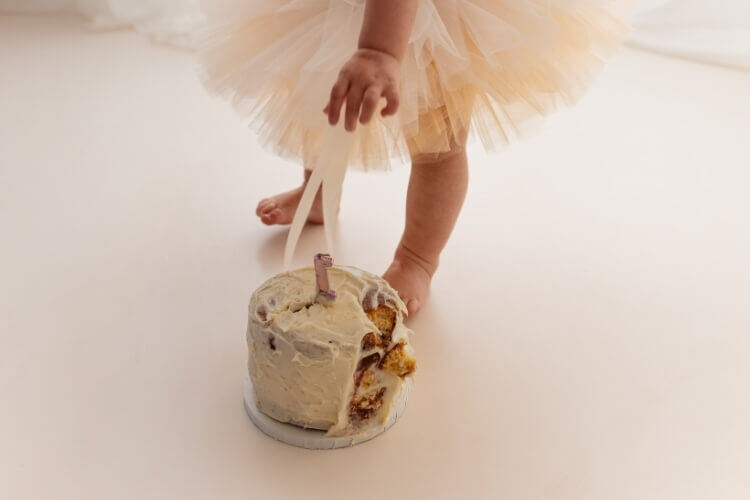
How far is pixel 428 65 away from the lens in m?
0.94

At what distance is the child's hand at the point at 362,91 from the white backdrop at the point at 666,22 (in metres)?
1.16

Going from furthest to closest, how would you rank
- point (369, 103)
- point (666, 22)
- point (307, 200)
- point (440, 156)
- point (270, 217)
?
1. point (666, 22)
2. point (270, 217)
3. point (440, 156)
4. point (307, 200)
5. point (369, 103)

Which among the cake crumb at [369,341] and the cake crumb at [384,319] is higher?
the cake crumb at [384,319]

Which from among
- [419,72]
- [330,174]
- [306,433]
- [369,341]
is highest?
[419,72]

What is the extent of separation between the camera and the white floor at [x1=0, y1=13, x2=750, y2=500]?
2.74 ft

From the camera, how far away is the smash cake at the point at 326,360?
2.71ft

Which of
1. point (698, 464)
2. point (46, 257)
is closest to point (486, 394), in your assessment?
point (698, 464)

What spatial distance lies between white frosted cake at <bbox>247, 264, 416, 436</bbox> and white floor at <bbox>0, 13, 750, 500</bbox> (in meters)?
0.03

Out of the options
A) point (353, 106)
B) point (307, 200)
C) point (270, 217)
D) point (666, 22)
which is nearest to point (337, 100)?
point (353, 106)

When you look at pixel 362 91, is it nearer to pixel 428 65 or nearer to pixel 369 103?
pixel 369 103

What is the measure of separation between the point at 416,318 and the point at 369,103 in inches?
13.2

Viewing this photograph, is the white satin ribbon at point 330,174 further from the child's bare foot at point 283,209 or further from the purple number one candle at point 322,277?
the child's bare foot at point 283,209

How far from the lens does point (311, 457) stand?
2.77 ft

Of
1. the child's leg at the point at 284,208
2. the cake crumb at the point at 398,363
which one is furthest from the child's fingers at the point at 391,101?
the child's leg at the point at 284,208
